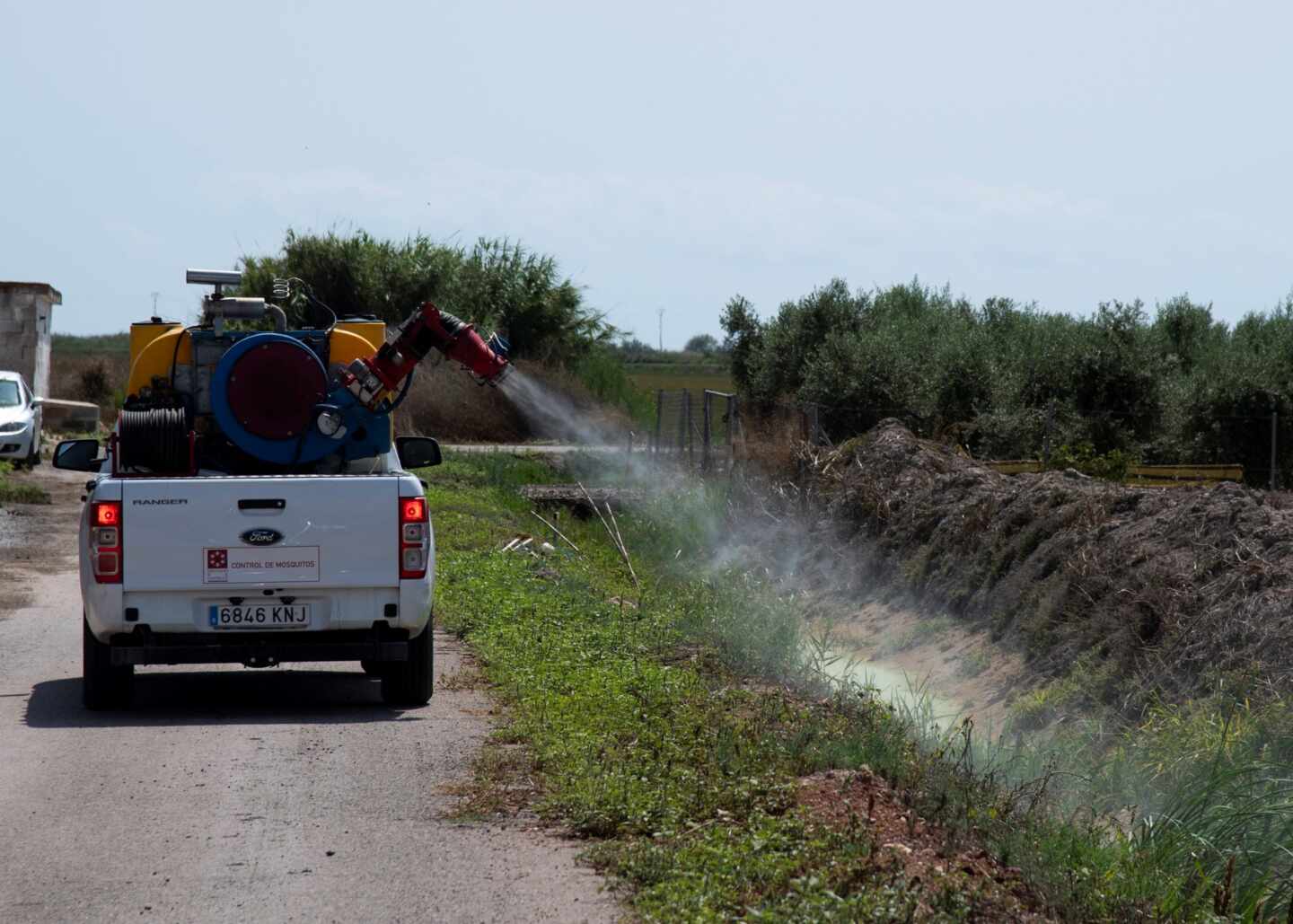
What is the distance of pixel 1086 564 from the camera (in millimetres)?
15086

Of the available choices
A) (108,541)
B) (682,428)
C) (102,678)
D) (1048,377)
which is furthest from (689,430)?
(108,541)

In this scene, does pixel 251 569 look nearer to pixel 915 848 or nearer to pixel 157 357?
pixel 157 357

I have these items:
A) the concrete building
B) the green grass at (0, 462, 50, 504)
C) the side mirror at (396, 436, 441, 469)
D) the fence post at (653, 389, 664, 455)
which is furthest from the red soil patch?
the concrete building

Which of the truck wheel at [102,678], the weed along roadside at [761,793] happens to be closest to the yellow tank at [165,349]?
the truck wheel at [102,678]

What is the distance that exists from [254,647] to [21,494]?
677 inches

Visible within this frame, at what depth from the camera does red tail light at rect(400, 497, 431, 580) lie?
9617 mm

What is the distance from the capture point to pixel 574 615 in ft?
46.7

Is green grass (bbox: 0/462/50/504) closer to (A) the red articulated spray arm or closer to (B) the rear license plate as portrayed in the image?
(A) the red articulated spray arm

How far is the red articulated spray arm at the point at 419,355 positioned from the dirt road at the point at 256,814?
2.08 meters

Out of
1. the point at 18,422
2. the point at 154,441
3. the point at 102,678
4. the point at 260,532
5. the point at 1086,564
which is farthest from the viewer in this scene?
the point at 18,422

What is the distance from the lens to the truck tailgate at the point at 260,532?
9.35 meters

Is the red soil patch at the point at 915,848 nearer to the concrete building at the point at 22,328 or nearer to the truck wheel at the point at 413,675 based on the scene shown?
the truck wheel at the point at 413,675

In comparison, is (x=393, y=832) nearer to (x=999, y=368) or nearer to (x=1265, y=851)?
(x=1265, y=851)

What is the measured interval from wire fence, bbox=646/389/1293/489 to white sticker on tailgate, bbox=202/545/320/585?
1319cm
